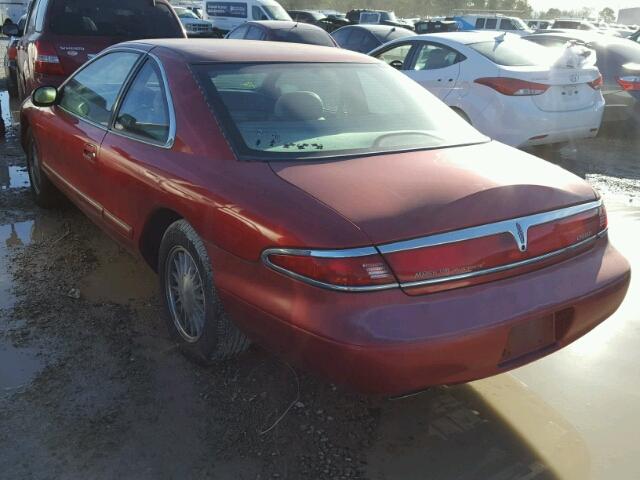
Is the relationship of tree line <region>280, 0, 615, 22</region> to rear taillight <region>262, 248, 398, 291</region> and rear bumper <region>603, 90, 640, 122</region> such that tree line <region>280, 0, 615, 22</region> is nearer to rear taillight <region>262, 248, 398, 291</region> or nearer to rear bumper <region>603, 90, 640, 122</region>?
rear bumper <region>603, 90, 640, 122</region>

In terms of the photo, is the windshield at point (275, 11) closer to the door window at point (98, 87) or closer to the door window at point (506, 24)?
the door window at point (506, 24)

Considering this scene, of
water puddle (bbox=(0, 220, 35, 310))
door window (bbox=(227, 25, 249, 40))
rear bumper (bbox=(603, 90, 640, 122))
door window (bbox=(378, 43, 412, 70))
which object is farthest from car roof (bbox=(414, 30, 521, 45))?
water puddle (bbox=(0, 220, 35, 310))

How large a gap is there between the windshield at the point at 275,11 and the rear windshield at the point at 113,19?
11.5 meters

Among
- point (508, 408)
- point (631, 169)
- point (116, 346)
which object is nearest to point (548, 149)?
point (631, 169)

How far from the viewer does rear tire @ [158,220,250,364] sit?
2836mm

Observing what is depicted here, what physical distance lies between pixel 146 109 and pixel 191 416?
169cm

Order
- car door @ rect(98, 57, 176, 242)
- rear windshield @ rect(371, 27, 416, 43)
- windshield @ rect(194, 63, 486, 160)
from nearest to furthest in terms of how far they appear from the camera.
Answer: windshield @ rect(194, 63, 486, 160), car door @ rect(98, 57, 176, 242), rear windshield @ rect(371, 27, 416, 43)

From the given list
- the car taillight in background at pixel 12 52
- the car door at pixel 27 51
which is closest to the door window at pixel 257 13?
the car taillight in background at pixel 12 52

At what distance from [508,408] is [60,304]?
257 cm

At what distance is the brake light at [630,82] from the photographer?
8.41 m

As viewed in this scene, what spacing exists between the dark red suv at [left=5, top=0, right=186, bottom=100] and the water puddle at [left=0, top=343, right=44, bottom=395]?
4.57 meters

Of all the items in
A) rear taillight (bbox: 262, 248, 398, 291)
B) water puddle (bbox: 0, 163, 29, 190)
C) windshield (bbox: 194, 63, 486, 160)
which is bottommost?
water puddle (bbox: 0, 163, 29, 190)

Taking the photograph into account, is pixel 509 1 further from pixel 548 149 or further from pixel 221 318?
pixel 221 318

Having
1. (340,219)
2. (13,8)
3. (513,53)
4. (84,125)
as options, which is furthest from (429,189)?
(13,8)
